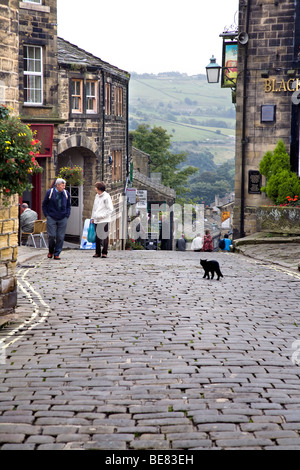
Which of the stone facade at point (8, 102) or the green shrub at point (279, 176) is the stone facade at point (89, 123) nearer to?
the green shrub at point (279, 176)

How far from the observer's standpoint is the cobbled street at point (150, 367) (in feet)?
15.1

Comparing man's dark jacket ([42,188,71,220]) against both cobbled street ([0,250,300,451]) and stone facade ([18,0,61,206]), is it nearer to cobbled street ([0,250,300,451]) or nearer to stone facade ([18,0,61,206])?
cobbled street ([0,250,300,451])

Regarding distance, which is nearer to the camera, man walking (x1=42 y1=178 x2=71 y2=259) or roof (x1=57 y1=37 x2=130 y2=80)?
man walking (x1=42 y1=178 x2=71 y2=259)

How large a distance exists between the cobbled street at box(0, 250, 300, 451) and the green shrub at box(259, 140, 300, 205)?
9705 mm

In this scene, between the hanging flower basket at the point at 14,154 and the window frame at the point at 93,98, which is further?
the window frame at the point at 93,98

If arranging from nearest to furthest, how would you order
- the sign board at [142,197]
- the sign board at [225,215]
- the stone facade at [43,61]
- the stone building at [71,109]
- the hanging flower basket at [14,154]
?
1. the hanging flower basket at [14,154]
2. the stone facade at [43,61]
3. the stone building at [71,109]
4. the sign board at [142,197]
5. the sign board at [225,215]

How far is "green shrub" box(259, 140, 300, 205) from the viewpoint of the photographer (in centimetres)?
2039

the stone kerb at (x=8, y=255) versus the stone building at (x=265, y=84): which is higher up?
the stone building at (x=265, y=84)

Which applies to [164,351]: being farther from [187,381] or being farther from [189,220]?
[189,220]

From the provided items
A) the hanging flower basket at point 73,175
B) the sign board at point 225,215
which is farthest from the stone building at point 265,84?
the sign board at point 225,215

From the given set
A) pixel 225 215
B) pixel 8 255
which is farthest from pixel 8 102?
pixel 225 215

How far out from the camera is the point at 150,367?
20.1 feet

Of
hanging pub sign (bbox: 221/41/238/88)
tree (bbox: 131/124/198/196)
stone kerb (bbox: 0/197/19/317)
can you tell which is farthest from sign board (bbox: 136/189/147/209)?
stone kerb (bbox: 0/197/19/317)

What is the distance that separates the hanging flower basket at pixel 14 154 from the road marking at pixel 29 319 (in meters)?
1.46
